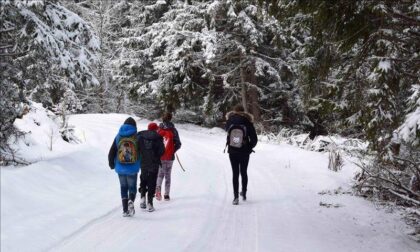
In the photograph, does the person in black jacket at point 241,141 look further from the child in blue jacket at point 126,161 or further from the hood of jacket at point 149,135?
the child in blue jacket at point 126,161

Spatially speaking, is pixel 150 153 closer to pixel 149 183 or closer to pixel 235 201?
pixel 149 183

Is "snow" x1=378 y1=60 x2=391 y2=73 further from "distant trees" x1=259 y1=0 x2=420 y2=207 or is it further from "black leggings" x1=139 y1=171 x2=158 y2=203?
"black leggings" x1=139 y1=171 x2=158 y2=203

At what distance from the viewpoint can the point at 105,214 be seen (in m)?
8.01

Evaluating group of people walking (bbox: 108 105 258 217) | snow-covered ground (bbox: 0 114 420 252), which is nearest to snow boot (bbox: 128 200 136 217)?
group of people walking (bbox: 108 105 258 217)

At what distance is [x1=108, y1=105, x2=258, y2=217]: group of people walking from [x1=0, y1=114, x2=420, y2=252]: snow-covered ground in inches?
14.3

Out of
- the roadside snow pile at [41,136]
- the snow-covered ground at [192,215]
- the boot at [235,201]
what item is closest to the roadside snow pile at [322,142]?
the snow-covered ground at [192,215]

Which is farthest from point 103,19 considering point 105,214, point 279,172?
point 105,214

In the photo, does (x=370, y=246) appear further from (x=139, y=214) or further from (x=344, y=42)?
(x=139, y=214)

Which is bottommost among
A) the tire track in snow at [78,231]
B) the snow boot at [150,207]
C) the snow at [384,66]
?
the tire track in snow at [78,231]

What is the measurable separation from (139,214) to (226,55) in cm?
1377

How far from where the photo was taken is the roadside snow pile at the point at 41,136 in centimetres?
1245

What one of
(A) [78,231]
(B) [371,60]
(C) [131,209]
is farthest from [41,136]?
(B) [371,60]

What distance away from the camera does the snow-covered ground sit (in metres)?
6.49

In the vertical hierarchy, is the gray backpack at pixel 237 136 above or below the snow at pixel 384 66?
below
